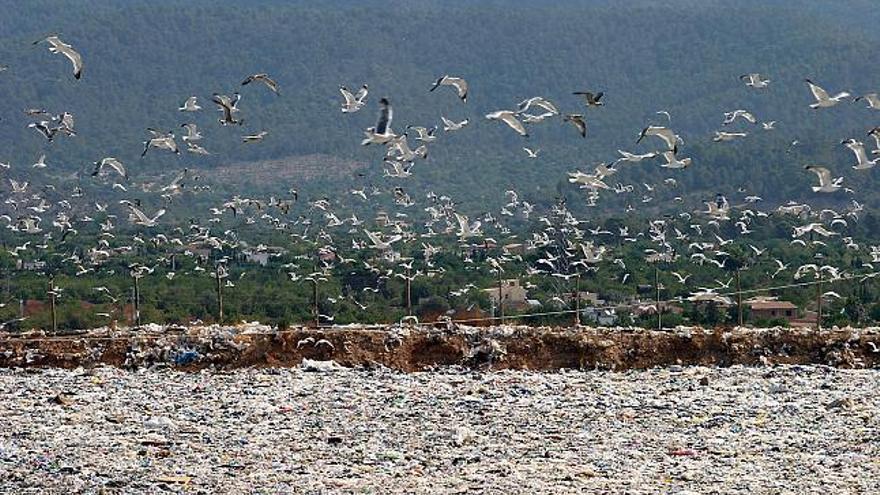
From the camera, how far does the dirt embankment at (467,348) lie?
17.6m

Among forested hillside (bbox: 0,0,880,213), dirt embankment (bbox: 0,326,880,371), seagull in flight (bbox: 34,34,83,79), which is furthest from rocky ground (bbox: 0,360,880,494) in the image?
forested hillside (bbox: 0,0,880,213)

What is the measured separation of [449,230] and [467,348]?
149ft

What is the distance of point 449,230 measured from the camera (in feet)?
208

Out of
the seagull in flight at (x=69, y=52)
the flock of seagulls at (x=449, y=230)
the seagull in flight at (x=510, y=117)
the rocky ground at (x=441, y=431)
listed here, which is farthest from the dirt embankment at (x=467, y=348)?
the seagull in flight at (x=510, y=117)

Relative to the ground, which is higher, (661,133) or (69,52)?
(69,52)

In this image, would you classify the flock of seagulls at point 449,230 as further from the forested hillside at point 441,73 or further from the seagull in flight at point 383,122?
the forested hillside at point 441,73

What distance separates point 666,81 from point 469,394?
10018 cm

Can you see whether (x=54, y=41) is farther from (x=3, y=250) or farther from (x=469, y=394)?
(x=3, y=250)

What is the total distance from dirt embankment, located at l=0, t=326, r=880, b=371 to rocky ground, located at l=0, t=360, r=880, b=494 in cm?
41

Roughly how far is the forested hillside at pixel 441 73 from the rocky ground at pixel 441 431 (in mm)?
73592

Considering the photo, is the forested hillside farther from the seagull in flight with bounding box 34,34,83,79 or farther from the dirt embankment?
the dirt embankment

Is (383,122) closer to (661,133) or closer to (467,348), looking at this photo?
(661,133)

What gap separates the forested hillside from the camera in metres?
104

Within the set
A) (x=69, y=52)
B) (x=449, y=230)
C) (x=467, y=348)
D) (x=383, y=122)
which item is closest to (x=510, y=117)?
(x=383, y=122)
